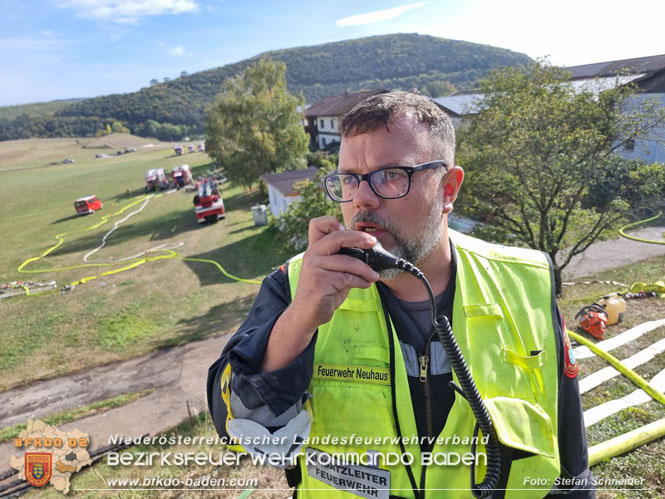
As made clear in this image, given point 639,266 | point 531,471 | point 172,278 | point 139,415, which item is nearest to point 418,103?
point 531,471

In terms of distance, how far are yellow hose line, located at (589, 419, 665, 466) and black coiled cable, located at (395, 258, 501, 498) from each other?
2736 millimetres

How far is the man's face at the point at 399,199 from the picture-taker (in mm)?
1860

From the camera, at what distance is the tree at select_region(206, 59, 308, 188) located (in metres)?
31.8

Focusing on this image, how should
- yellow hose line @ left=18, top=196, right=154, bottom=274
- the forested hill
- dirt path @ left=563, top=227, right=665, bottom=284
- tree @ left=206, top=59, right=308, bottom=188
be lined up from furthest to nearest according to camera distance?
the forested hill → tree @ left=206, top=59, right=308, bottom=188 → yellow hose line @ left=18, top=196, right=154, bottom=274 → dirt path @ left=563, top=227, right=665, bottom=284

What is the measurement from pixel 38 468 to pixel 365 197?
792 centimetres

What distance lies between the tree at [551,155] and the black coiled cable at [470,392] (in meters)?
10.5

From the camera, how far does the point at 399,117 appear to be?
1906mm

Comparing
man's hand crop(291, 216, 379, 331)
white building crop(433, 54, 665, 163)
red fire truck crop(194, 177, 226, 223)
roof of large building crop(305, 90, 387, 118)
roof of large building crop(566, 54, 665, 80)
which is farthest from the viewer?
roof of large building crop(305, 90, 387, 118)

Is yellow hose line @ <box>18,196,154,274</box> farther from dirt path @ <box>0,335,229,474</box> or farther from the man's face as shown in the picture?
the man's face

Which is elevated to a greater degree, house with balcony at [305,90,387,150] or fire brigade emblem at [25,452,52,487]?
house with balcony at [305,90,387,150]

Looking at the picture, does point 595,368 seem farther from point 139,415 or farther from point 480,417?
point 139,415

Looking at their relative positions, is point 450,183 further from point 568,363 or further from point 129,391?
point 129,391

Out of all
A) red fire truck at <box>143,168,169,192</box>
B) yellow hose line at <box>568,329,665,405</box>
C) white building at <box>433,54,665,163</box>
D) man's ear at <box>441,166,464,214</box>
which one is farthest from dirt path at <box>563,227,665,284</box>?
red fire truck at <box>143,168,169,192</box>

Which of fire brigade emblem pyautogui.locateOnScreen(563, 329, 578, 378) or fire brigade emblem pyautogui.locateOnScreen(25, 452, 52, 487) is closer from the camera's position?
fire brigade emblem pyautogui.locateOnScreen(563, 329, 578, 378)
